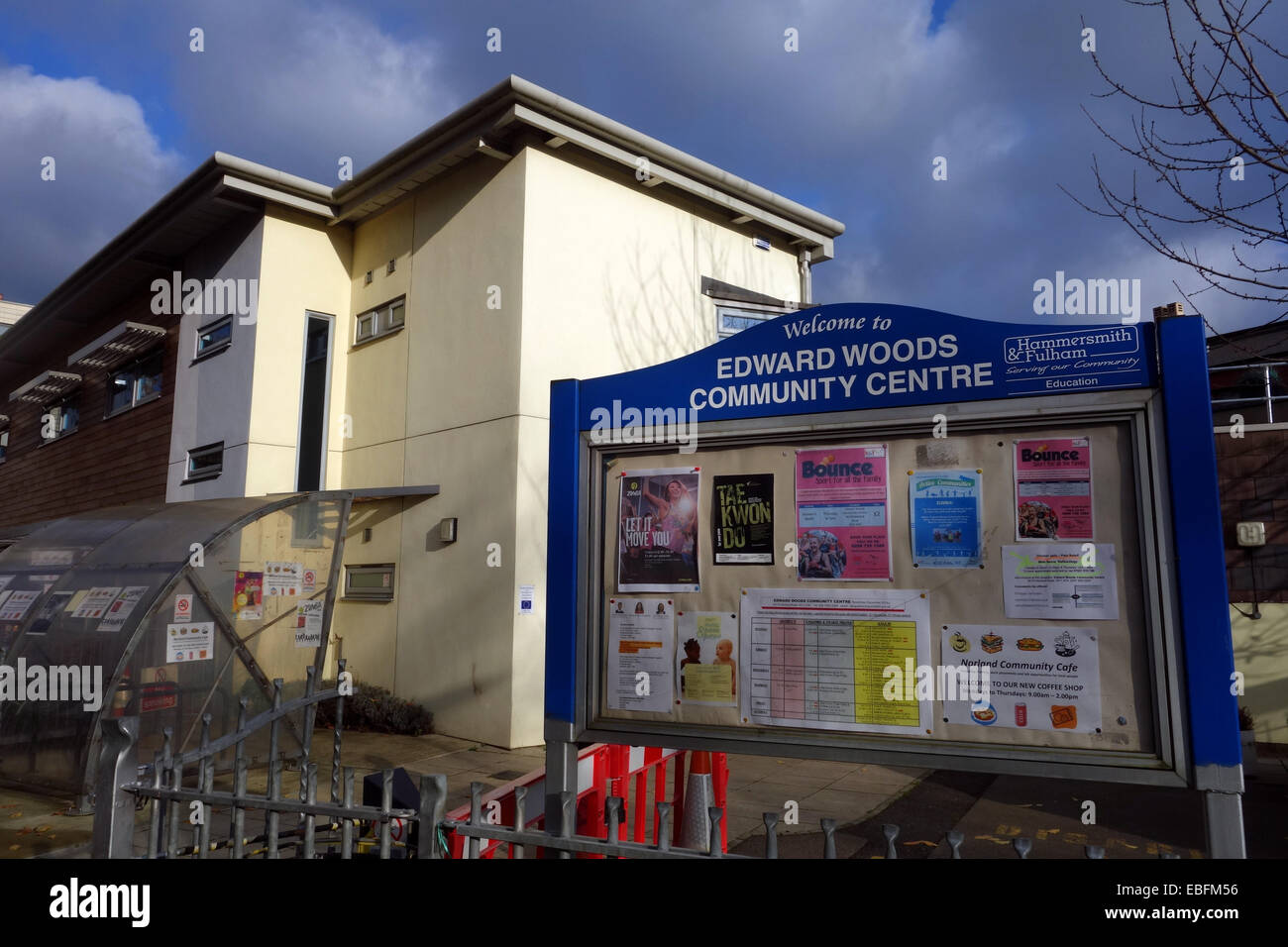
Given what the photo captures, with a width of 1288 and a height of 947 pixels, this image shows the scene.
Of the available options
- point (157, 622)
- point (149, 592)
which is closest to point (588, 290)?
point (149, 592)

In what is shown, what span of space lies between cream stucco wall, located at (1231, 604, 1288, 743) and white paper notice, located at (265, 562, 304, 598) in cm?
1070

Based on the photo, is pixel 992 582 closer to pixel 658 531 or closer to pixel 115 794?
pixel 658 531

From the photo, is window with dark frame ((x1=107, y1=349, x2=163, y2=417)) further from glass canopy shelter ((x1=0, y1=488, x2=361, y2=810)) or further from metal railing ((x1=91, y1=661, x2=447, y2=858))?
metal railing ((x1=91, y1=661, x2=447, y2=858))

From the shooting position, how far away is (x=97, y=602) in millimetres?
8516

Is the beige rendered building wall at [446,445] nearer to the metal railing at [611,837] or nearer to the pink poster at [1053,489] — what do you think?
the metal railing at [611,837]

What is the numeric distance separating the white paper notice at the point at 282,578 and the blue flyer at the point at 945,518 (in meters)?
8.36

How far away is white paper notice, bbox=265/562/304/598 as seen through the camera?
371 inches

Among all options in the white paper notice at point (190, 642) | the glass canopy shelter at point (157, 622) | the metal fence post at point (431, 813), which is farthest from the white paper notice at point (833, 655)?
the white paper notice at point (190, 642)

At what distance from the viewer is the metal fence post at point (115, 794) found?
130 inches

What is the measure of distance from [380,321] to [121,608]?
6205 millimetres

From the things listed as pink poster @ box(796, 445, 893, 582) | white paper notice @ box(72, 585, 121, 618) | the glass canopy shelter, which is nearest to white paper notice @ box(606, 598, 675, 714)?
pink poster @ box(796, 445, 893, 582)

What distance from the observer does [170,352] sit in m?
15.5
